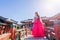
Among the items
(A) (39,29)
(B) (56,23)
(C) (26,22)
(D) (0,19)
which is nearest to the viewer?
(B) (56,23)

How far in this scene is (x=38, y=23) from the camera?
493 centimetres

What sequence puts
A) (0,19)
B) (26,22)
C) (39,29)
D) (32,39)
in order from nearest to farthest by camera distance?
(32,39) → (39,29) → (0,19) → (26,22)

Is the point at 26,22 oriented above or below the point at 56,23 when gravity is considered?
above

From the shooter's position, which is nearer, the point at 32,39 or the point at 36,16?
the point at 32,39

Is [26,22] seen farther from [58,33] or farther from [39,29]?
[58,33]

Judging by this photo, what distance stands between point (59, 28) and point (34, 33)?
2.98 m

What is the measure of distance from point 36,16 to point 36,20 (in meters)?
0.17

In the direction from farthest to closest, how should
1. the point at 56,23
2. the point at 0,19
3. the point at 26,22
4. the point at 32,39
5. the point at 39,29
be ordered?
1. the point at 26,22
2. the point at 0,19
3. the point at 39,29
4. the point at 32,39
5. the point at 56,23

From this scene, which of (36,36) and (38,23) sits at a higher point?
(38,23)

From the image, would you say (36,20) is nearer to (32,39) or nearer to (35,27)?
(35,27)

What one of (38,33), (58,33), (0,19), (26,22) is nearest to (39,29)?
(38,33)

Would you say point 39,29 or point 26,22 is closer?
point 39,29

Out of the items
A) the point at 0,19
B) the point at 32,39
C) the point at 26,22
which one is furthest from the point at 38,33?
the point at 26,22

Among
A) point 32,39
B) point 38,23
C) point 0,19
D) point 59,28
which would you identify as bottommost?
point 32,39
